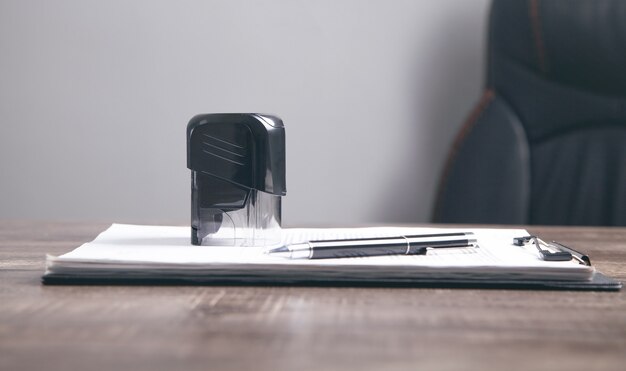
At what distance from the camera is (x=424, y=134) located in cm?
173

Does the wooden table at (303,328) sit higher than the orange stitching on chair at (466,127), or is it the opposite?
the orange stitching on chair at (466,127)

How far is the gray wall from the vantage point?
66.7 inches

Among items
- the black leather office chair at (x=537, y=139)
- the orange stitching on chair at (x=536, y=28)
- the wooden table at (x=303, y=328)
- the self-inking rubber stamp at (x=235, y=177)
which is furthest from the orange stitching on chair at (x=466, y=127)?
the wooden table at (x=303, y=328)

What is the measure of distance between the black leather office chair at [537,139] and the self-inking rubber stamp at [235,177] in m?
0.85

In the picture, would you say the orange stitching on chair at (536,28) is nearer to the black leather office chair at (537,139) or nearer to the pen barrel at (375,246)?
the black leather office chair at (537,139)

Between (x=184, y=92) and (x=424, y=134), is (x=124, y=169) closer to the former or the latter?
(x=184, y=92)

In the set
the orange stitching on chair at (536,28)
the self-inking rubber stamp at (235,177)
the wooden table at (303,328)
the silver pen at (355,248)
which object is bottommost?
the wooden table at (303,328)

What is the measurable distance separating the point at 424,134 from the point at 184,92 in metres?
0.54

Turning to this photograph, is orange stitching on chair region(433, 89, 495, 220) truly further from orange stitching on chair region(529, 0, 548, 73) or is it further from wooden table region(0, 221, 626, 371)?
wooden table region(0, 221, 626, 371)

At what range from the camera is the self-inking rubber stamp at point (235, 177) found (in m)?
0.69

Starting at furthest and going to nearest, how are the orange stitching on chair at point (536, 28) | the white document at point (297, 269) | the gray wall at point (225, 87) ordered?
1. the gray wall at point (225, 87)
2. the orange stitching on chair at point (536, 28)
3. the white document at point (297, 269)

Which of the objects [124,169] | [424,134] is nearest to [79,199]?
[124,169]

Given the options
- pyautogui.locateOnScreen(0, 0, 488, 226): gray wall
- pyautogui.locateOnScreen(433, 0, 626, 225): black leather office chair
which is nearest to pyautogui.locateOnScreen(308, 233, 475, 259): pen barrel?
pyautogui.locateOnScreen(433, 0, 626, 225): black leather office chair

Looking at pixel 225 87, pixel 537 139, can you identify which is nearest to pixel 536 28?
pixel 537 139
